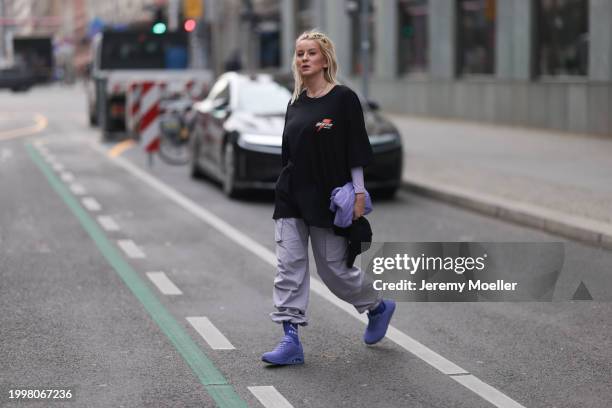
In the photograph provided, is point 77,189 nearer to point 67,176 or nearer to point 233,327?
point 67,176

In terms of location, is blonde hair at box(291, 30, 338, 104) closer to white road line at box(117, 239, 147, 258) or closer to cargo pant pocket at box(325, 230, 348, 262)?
cargo pant pocket at box(325, 230, 348, 262)

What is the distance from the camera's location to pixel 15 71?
231ft

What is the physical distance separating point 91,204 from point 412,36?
63.7 ft

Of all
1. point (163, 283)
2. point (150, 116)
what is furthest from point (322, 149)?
point (150, 116)

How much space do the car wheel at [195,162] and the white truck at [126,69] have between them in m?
4.81

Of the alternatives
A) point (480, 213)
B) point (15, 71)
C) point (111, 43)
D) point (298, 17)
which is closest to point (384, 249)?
point (480, 213)

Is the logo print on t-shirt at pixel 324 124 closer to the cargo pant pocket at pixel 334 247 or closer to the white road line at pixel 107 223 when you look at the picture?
the cargo pant pocket at pixel 334 247

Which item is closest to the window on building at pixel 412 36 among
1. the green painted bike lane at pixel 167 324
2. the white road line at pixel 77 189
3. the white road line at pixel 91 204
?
the white road line at pixel 77 189

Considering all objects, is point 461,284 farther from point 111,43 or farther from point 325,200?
point 111,43

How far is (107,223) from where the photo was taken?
1198 cm

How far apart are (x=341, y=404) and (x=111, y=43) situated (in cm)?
2371

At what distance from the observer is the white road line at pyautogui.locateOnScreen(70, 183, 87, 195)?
1484 centimetres

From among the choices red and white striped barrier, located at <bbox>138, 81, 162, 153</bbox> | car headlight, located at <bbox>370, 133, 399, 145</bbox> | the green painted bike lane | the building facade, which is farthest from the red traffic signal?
the green painted bike lane

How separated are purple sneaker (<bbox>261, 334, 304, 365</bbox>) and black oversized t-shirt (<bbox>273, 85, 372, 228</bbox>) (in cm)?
61
